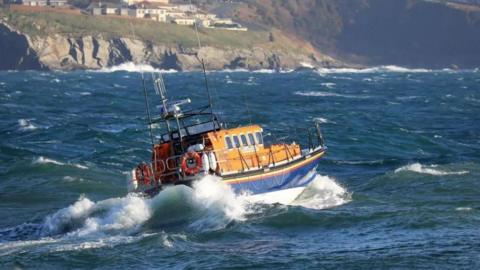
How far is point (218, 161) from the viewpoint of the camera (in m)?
33.8

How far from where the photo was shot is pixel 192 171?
1294 inches

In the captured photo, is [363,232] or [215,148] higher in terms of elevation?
[215,148]

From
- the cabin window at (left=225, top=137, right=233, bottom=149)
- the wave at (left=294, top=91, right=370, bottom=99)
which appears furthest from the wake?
the wave at (left=294, top=91, right=370, bottom=99)

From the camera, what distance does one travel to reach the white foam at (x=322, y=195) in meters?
35.8

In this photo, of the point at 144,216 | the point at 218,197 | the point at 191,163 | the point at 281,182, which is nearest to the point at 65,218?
the point at 144,216

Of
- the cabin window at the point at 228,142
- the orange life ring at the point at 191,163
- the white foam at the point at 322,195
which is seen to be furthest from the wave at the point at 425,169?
→ the orange life ring at the point at 191,163

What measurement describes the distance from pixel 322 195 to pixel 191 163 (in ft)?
22.2

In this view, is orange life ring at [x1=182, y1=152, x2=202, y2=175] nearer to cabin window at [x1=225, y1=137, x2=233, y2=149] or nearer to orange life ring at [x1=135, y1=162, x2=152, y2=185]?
orange life ring at [x1=135, y1=162, x2=152, y2=185]

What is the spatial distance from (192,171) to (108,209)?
293 centimetres

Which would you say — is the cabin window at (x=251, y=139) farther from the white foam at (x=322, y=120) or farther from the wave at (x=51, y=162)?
the white foam at (x=322, y=120)

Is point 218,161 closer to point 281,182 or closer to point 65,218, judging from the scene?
point 281,182

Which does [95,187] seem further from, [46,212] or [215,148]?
[215,148]

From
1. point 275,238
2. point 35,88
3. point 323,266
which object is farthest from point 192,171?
point 35,88

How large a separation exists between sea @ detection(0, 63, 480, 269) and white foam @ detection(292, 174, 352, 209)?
75mm
